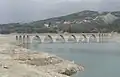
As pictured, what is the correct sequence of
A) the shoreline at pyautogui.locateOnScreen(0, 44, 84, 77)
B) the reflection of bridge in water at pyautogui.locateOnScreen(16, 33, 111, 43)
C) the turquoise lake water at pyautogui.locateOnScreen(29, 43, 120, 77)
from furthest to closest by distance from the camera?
the reflection of bridge in water at pyautogui.locateOnScreen(16, 33, 111, 43)
the turquoise lake water at pyautogui.locateOnScreen(29, 43, 120, 77)
the shoreline at pyautogui.locateOnScreen(0, 44, 84, 77)

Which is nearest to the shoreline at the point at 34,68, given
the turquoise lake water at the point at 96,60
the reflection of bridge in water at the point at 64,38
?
the turquoise lake water at the point at 96,60

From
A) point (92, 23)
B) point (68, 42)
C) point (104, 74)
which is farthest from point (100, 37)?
point (104, 74)

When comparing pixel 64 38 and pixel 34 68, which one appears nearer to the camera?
pixel 34 68

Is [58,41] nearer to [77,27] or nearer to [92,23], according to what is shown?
[77,27]

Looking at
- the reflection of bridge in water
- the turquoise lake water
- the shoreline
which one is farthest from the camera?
the reflection of bridge in water

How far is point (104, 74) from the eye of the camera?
3017 centimetres

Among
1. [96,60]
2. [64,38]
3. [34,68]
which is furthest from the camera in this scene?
[64,38]

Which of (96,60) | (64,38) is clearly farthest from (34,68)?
(64,38)

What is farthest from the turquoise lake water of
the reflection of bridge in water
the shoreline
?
the reflection of bridge in water

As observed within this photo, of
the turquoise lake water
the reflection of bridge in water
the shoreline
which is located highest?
the shoreline

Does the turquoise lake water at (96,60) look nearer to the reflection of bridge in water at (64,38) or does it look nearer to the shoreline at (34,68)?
the shoreline at (34,68)

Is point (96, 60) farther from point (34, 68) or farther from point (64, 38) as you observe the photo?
point (64, 38)

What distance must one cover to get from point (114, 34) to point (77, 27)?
29635 mm

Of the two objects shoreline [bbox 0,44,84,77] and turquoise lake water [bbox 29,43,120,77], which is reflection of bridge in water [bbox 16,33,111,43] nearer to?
turquoise lake water [bbox 29,43,120,77]
